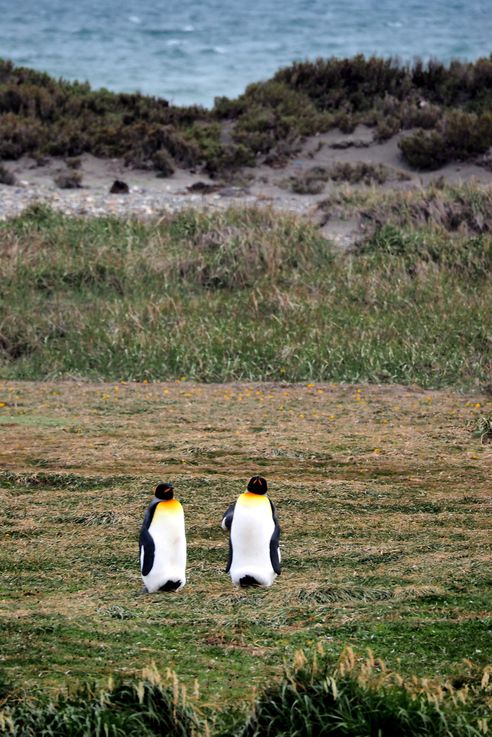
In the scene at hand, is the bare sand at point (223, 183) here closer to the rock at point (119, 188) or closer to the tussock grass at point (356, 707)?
the rock at point (119, 188)

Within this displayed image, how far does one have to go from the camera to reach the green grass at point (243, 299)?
577 inches

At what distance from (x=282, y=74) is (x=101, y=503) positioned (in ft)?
78.2

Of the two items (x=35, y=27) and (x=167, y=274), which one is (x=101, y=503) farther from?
(x=35, y=27)

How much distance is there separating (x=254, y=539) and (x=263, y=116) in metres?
21.0

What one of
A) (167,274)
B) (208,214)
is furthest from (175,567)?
(208,214)

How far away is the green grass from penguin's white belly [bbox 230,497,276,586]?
7283 mm

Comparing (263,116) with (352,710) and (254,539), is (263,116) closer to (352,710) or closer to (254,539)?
(254,539)

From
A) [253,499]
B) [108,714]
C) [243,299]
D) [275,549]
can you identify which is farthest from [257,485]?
[243,299]

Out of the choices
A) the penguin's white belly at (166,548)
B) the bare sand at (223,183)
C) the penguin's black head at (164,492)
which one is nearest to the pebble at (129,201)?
the bare sand at (223,183)

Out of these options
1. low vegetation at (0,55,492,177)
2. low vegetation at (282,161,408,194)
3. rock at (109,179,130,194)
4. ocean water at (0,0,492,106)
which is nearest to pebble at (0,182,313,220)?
rock at (109,179,130,194)

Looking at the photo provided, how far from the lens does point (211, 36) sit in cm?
8019

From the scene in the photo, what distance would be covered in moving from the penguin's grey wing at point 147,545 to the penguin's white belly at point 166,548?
0.02 meters

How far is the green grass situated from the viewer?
14.7 metres

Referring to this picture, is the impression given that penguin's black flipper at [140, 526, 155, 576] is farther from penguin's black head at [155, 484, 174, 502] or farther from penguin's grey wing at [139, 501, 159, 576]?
penguin's black head at [155, 484, 174, 502]
